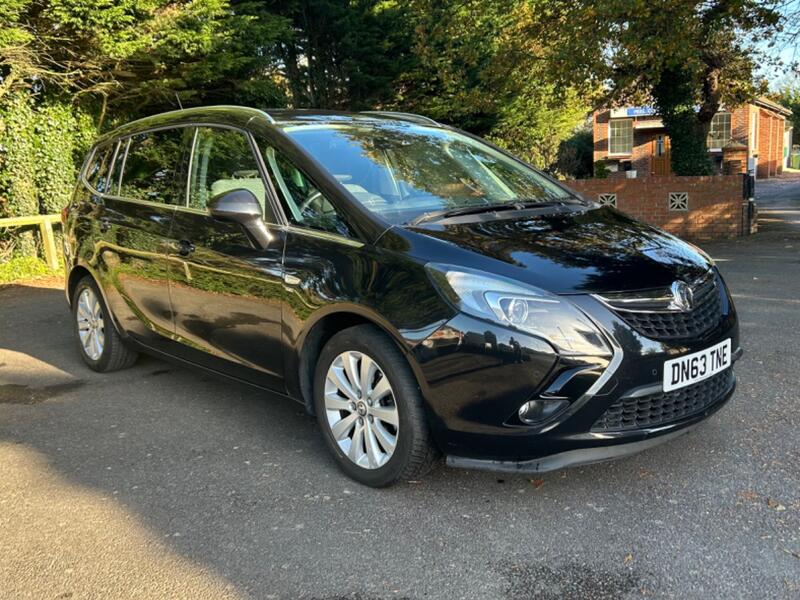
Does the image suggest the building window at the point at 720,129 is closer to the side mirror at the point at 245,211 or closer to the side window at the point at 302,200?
the side window at the point at 302,200

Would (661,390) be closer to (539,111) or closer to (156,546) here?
(156,546)

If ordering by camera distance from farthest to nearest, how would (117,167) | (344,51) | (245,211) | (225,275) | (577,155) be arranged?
(577,155)
(344,51)
(117,167)
(225,275)
(245,211)

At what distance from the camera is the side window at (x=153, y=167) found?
4586 mm

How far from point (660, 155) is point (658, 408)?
1430 inches

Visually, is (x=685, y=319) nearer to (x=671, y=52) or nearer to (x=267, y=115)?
(x=267, y=115)

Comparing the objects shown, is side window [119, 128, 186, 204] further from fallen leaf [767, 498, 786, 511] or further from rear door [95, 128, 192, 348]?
fallen leaf [767, 498, 786, 511]

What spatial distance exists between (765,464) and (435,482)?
5.32ft

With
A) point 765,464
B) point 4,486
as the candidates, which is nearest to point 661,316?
point 765,464

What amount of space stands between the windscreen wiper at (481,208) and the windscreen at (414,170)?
0.03m

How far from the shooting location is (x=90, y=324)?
18.4 feet

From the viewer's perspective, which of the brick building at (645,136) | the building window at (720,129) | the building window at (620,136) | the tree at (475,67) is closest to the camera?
the tree at (475,67)

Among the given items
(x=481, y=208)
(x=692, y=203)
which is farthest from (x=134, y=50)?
(x=692, y=203)

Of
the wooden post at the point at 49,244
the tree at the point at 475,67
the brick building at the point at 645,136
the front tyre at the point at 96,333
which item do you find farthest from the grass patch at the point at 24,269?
the brick building at the point at 645,136

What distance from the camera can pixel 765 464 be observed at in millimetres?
3525
